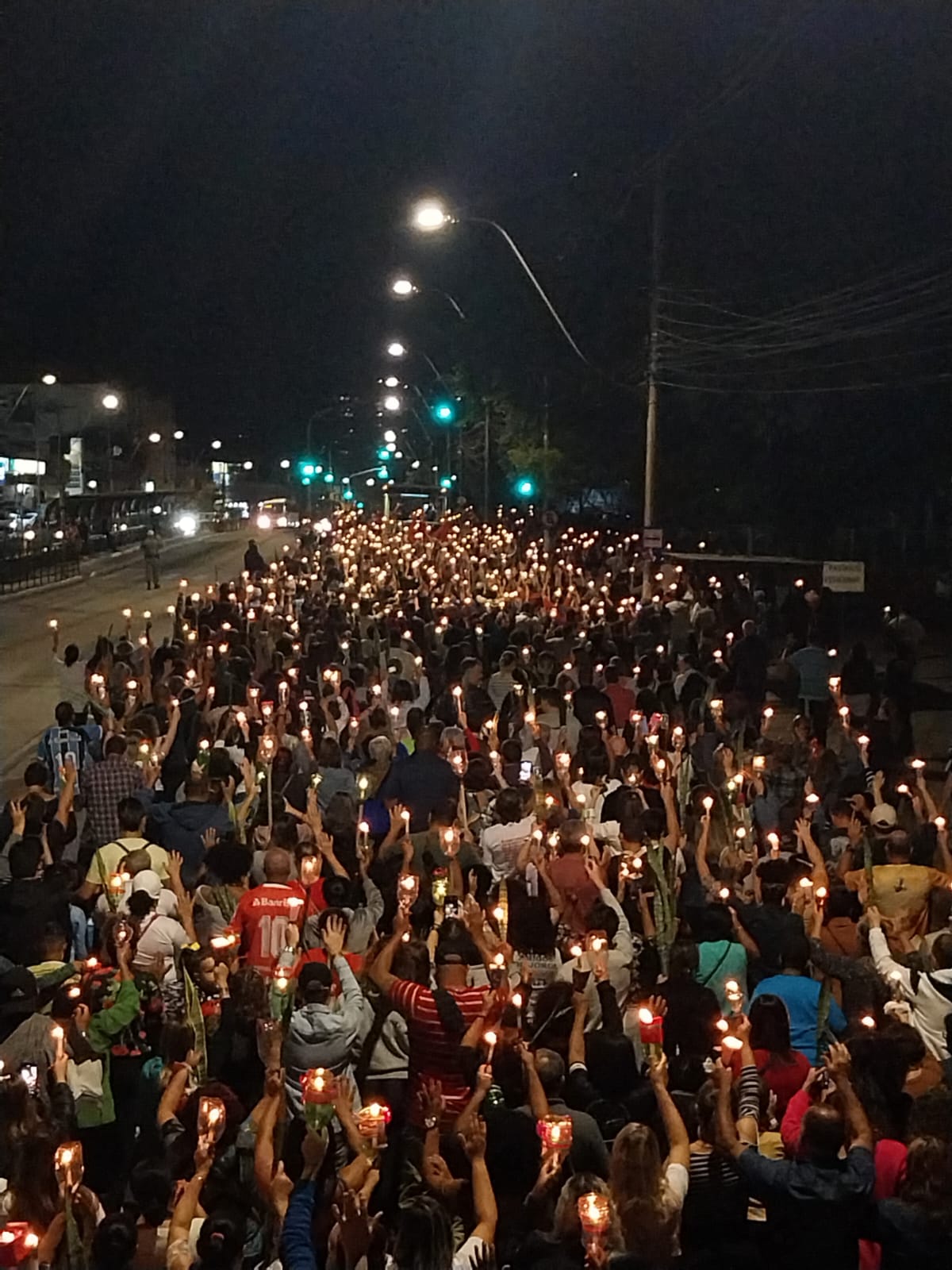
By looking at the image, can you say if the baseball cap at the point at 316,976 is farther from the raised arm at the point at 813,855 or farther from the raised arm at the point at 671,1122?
the raised arm at the point at 813,855

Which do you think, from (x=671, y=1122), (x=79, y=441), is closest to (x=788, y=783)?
(x=671, y=1122)

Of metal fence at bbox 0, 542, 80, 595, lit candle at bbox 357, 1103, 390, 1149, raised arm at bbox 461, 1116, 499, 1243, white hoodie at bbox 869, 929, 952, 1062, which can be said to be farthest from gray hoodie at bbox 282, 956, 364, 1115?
metal fence at bbox 0, 542, 80, 595

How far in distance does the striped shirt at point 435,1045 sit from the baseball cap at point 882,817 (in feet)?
14.1

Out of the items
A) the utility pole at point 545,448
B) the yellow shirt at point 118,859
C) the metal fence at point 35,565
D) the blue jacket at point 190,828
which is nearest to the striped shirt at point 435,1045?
the yellow shirt at point 118,859

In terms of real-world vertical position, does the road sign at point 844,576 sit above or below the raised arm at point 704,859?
above

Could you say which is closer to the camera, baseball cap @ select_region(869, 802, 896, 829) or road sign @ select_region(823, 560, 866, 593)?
baseball cap @ select_region(869, 802, 896, 829)

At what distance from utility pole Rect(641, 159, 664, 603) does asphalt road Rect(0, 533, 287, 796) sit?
7.99 m

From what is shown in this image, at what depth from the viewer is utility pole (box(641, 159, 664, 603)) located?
20.8 m

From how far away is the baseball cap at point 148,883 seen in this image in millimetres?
7945

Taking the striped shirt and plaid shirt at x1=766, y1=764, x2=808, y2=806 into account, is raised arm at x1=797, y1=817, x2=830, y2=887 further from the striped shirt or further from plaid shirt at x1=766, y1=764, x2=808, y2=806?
the striped shirt

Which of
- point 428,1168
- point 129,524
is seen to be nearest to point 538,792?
point 428,1168

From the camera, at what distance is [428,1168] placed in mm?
5258

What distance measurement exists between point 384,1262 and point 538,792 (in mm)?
5969

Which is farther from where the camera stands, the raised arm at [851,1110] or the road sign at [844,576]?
the road sign at [844,576]
